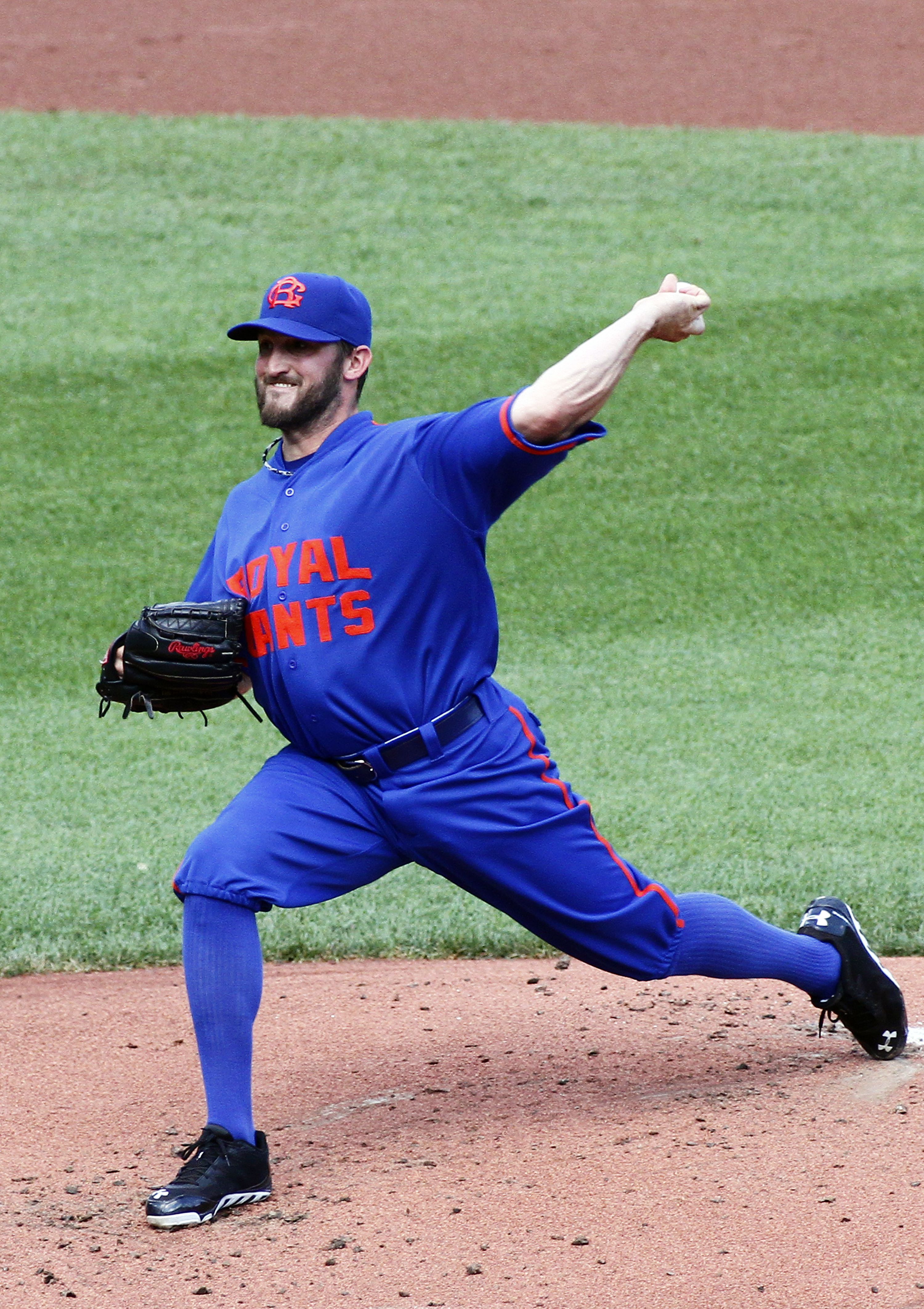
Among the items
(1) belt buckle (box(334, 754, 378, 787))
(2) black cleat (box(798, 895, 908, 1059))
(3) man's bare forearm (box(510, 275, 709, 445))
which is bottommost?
(2) black cleat (box(798, 895, 908, 1059))

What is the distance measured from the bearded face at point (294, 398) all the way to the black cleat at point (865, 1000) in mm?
1626

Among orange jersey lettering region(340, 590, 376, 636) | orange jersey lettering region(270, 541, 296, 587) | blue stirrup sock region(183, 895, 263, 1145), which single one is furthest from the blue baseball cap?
blue stirrup sock region(183, 895, 263, 1145)

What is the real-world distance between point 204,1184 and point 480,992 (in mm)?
1424

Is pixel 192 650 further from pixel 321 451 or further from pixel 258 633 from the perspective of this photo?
pixel 321 451

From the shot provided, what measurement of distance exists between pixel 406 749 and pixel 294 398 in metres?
0.79

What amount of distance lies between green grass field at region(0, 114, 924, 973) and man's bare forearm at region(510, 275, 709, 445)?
222 cm

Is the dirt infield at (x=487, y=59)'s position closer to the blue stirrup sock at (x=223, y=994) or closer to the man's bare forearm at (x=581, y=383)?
the man's bare forearm at (x=581, y=383)

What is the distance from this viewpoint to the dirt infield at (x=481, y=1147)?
112 inches

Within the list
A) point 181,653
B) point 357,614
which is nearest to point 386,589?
point 357,614

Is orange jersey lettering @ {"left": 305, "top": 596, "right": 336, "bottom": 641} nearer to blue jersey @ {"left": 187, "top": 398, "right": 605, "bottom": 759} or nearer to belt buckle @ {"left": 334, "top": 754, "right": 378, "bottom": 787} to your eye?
blue jersey @ {"left": 187, "top": 398, "right": 605, "bottom": 759}

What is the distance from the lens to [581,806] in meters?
3.45

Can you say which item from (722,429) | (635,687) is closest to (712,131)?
(722,429)

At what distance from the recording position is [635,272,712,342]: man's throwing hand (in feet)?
10.6

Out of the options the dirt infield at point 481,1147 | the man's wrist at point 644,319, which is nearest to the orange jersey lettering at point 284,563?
the man's wrist at point 644,319
